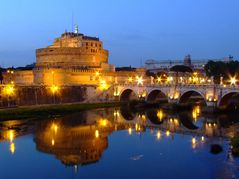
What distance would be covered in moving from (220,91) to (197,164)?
20950 millimetres

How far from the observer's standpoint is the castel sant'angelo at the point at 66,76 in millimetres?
42809

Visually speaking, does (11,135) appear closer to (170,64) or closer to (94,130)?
(94,130)

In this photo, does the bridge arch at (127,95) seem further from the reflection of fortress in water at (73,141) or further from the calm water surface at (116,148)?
the reflection of fortress in water at (73,141)

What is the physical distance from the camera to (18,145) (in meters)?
24.0

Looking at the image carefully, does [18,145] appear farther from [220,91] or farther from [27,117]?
[220,91]

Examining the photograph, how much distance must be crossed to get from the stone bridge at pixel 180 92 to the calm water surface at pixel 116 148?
3864 mm

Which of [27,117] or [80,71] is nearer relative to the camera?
[27,117]

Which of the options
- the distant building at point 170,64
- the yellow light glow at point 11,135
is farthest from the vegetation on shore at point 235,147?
the distant building at point 170,64

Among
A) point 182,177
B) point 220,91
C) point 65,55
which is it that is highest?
point 65,55

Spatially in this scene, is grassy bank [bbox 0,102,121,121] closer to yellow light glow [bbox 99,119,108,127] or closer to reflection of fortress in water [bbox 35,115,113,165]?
reflection of fortress in water [bbox 35,115,113,165]

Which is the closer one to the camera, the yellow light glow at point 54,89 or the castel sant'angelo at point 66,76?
the castel sant'angelo at point 66,76

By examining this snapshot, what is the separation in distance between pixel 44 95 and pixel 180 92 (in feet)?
55.5

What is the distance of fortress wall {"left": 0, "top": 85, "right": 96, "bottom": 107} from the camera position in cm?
3981

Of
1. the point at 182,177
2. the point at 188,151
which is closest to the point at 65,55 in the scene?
the point at 188,151
